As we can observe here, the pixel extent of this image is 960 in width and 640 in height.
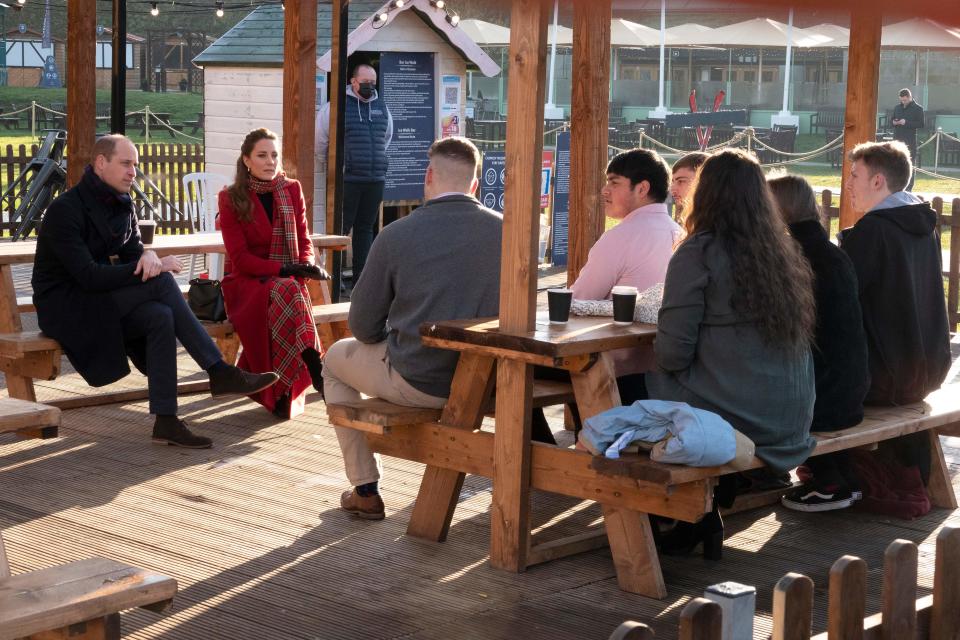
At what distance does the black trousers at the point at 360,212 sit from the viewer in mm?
9922

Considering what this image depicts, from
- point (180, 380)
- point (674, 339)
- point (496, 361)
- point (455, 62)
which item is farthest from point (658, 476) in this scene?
point (455, 62)

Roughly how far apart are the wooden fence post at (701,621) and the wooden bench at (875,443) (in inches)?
47.1

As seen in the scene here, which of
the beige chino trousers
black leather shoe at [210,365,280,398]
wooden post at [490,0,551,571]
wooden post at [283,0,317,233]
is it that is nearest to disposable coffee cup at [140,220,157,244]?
black leather shoe at [210,365,280,398]

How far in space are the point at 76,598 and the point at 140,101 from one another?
1623 inches

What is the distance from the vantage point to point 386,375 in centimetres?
426

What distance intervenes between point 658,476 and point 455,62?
8466mm

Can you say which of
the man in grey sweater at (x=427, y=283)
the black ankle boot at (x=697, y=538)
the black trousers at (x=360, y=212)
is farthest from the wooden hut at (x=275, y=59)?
the black ankle boot at (x=697, y=538)

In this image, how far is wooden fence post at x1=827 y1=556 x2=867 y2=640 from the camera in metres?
2.51

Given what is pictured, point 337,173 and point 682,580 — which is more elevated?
point 337,173

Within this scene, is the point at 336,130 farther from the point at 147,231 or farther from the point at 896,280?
the point at 896,280

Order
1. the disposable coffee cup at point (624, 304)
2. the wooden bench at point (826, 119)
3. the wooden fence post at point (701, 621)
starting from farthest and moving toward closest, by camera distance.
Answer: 1. the wooden bench at point (826, 119)
2. the disposable coffee cup at point (624, 304)
3. the wooden fence post at point (701, 621)

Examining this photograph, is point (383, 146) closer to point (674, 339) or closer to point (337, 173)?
point (337, 173)

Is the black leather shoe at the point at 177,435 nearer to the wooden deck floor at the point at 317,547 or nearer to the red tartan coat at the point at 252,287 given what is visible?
the wooden deck floor at the point at 317,547

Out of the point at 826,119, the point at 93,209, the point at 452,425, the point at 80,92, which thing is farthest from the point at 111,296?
the point at 826,119
